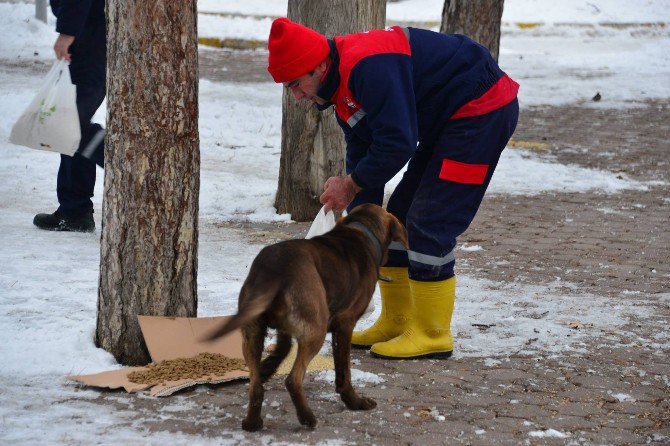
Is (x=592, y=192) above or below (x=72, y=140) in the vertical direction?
below

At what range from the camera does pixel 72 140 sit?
259 inches

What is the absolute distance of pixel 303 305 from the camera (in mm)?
3570

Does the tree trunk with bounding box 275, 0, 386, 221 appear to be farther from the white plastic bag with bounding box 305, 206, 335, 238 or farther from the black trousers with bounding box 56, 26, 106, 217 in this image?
the white plastic bag with bounding box 305, 206, 335, 238

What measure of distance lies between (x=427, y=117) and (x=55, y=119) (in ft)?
10.3

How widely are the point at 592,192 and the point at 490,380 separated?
5.28m

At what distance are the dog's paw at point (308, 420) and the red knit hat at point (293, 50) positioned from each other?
150cm

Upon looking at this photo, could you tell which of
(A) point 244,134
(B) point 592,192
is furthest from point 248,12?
(B) point 592,192

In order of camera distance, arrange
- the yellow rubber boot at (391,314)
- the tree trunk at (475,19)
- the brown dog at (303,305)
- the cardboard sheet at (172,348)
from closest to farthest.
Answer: the brown dog at (303,305)
the cardboard sheet at (172,348)
the yellow rubber boot at (391,314)
the tree trunk at (475,19)

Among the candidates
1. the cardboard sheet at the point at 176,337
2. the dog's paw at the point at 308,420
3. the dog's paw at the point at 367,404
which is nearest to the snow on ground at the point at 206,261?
the cardboard sheet at the point at 176,337

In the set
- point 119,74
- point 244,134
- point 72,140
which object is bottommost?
point 244,134

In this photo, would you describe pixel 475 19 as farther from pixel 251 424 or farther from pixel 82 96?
pixel 251 424

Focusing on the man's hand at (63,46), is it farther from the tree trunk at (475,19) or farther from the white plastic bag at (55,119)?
the tree trunk at (475,19)

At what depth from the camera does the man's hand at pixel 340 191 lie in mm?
4391

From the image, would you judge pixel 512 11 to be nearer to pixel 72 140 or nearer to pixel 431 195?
pixel 72 140
